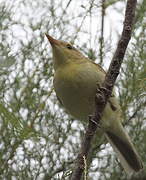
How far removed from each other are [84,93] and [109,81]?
81 centimetres

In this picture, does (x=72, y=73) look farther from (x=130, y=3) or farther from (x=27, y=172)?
(x=130, y=3)

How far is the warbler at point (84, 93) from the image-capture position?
247cm

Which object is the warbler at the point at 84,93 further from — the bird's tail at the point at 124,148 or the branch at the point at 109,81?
the branch at the point at 109,81

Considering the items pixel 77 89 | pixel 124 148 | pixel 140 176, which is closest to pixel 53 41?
pixel 77 89

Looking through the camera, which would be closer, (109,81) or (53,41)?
(109,81)

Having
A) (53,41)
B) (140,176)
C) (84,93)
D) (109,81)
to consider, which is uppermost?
(53,41)

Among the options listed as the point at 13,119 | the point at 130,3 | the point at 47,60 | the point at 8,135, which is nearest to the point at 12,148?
the point at 8,135

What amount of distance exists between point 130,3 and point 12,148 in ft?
3.27

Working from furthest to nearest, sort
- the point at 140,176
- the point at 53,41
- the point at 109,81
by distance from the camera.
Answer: the point at 53,41
the point at 109,81
the point at 140,176

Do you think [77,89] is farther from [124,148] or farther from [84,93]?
[124,148]

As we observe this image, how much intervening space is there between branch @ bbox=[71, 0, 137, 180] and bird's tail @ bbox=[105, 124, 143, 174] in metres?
0.53

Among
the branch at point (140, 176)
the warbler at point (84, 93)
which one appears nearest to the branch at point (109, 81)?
the branch at point (140, 176)

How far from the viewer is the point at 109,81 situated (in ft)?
5.47

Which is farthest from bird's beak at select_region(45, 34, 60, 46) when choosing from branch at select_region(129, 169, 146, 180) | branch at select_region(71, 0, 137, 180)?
branch at select_region(129, 169, 146, 180)
